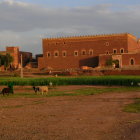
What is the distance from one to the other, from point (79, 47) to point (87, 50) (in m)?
1.85

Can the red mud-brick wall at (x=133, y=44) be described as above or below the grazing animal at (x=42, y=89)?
above

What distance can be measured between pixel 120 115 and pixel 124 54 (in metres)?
45.7

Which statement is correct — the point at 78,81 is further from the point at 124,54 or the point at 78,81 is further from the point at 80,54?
the point at 80,54

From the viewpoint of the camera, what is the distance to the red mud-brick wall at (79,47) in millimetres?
61312

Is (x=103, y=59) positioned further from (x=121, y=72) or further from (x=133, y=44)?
(x=133, y=44)

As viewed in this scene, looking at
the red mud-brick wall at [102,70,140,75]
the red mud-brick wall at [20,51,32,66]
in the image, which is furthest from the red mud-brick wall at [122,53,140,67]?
the red mud-brick wall at [20,51,32,66]

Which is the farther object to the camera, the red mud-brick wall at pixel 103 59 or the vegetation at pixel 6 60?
the vegetation at pixel 6 60

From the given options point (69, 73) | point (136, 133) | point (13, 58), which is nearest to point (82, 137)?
point (136, 133)

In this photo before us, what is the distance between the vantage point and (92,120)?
11.1m

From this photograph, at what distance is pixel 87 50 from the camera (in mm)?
63781

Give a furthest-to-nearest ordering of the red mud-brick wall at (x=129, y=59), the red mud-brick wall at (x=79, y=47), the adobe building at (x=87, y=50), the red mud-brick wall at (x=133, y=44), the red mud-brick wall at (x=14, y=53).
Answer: the red mud-brick wall at (x=14, y=53), the red mud-brick wall at (x=133, y=44), the red mud-brick wall at (x=79, y=47), the adobe building at (x=87, y=50), the red mud-brick wall at (x=129, y=59)

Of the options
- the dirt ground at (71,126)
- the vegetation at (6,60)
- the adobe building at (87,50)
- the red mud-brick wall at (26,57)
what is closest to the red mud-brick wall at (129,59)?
the adobe building at (87,50)

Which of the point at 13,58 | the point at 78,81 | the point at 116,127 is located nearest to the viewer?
the point at 116,127

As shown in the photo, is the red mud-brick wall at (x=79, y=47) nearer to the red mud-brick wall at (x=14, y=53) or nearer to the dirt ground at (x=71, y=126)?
the red mud-brick wall at (x=14, y=53)
